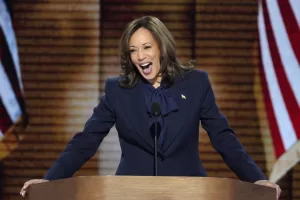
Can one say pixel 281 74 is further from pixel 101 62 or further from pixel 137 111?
pixel 137 111

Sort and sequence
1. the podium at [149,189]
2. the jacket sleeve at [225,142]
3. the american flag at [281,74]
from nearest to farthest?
the podium at [149,189], the jacket sleeve at [225,142], the american flag at [281,74]

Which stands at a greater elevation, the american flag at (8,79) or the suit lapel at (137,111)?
the suit lapel at (137,111)

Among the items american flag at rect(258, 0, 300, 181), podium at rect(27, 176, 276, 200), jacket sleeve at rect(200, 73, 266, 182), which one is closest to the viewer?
podium at rect(27, 176, 276, 200)

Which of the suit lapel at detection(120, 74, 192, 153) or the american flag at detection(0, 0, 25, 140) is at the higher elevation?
the suit lapel at detection(120, 74, 192, 153)

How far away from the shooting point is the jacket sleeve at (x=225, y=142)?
2453mm

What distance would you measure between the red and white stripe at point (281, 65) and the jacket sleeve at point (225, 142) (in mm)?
2233

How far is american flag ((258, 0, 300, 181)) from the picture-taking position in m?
4.77

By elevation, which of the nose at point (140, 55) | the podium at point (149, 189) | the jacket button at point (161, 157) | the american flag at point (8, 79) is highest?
the nose at point (140, 55)

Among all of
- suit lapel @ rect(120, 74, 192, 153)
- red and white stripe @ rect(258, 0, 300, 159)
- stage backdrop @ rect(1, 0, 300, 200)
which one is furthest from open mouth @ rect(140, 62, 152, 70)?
red and white stripe @ rect(258, 0, 300, 159)

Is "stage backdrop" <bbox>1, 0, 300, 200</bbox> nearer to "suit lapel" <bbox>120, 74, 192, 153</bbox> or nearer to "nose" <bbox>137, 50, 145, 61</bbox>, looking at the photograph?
"suit lapel" <bbox>120, 74, 192, 153</bbox>

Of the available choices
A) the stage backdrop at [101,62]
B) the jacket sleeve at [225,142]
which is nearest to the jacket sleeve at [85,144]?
the jacket sleeve at [225,142]

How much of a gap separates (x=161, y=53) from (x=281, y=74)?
2.41 meters

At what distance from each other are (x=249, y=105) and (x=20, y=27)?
6.12 feet

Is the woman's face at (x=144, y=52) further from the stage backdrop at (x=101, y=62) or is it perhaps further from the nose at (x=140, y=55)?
the stage backdrop at (x=101, y=62)
